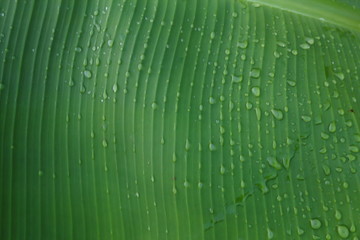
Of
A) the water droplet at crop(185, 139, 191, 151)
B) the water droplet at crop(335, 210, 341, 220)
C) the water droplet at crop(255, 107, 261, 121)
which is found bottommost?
the water droplet at crop(335, 210, 341, 220)

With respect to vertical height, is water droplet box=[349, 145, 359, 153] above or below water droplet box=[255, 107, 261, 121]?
below

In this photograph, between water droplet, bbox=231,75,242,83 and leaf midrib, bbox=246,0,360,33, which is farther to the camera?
leaf midrib, bbox=246,0,360,33

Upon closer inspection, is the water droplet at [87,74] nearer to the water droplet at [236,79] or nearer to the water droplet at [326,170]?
the water droplet at [236,79]

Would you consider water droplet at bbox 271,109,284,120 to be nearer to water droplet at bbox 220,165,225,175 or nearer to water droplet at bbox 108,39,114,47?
water droplet at bbox 220,165,225,175

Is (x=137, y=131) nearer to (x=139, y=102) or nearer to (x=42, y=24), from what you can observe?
(x=139, y=102)

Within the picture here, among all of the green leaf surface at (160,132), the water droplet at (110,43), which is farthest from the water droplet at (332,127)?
the water droplet at (110,43)

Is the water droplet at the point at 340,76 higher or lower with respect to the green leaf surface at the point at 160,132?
higher

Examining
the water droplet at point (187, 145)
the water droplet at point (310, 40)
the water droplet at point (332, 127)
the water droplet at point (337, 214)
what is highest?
the water droplet at point (310, 40)

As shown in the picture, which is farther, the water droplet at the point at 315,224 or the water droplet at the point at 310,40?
the water droplet at the point at 310,40

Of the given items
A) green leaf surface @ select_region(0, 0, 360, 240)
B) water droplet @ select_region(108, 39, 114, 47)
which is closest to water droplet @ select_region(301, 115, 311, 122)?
green leaf surface @ select_region(0, 0, 360, 240)
